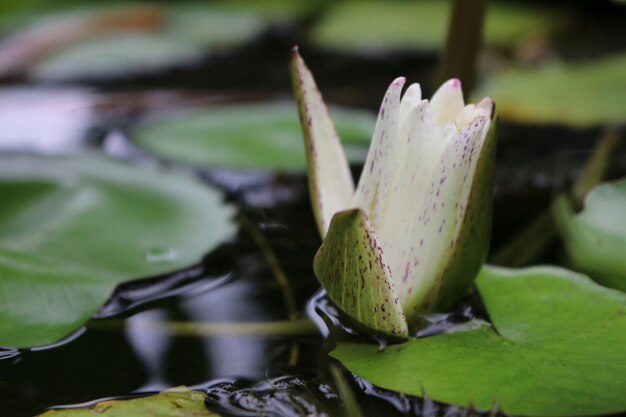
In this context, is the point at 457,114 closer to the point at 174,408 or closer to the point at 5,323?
the point at 174,408

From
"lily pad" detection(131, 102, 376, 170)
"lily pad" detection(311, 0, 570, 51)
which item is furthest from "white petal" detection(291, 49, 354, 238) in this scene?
"lily pad" detection(311, 0, 570, 51)

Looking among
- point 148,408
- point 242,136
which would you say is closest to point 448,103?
point 148,408

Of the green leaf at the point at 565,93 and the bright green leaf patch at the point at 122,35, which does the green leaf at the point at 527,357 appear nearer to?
the green leaf at the point at 565,93

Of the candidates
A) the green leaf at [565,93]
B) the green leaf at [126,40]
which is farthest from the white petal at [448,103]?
the green leaf at [126,40]

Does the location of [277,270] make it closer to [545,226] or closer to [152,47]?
[545,226]

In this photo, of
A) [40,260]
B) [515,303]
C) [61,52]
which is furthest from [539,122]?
[61,52]

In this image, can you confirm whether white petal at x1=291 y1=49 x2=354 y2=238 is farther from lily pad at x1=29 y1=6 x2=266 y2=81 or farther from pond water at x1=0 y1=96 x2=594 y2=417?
lily pad at x1=29 y1=6 x2=266 y2=81
